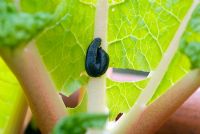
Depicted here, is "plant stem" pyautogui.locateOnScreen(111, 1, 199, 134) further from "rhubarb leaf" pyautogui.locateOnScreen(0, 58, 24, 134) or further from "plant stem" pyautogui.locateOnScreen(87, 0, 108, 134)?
"rhubarb leaf" pyautogui.locateOnScreen(0, 58, 24, 134)

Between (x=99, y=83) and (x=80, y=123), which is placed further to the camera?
(x=99, y=83)

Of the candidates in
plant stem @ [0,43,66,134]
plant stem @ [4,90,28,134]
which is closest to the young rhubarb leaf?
plant stem @ [0,43,66,134]

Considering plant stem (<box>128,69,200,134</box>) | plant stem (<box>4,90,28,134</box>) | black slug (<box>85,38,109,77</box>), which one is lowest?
plant stem (<box>128,69,200,134</box>)

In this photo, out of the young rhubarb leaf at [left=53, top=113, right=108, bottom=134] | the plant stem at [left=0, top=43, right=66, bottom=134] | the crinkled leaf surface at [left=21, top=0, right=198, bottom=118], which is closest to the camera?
the young rhubarb leaf at [left=53, top=113, right=108, bottom=134]

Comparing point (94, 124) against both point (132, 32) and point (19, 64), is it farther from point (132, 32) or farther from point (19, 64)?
point (132, 32)

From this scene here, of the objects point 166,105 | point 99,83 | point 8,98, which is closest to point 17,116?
point 8,98

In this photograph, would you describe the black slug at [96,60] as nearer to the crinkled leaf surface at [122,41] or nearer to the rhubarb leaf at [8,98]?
the crinkled leaf surface at [122,41]

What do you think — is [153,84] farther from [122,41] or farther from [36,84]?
[36,84]
